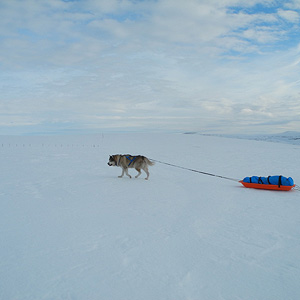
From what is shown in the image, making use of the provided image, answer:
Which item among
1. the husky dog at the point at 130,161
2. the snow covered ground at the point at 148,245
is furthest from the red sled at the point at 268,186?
the husky dog at the point at 130,161

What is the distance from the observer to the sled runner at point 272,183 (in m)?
7.27

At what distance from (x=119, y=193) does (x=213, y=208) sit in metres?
2.69

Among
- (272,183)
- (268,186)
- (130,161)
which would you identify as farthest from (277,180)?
(130,161)

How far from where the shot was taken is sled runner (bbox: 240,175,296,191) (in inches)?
286

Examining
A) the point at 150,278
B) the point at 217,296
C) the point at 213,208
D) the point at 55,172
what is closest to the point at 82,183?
the point at 55,172

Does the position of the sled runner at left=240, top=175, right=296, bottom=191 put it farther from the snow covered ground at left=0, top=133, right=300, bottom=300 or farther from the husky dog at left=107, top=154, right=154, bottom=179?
the husky dog at left=107, top=154, right=154, bottom=179

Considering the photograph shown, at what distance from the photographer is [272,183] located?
24.3 ft

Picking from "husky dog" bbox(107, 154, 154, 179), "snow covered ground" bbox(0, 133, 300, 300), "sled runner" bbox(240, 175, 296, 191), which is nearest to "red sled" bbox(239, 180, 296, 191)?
"sled runner" bbox(240, 175, 296, 191)

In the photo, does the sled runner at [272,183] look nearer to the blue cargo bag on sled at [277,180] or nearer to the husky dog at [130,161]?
the blue cargo bag on sled at [277,180]

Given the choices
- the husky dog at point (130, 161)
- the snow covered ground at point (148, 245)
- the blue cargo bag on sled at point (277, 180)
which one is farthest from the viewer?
the husky dog at point (130, 161)

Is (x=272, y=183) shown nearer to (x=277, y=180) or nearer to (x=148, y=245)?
(x=277, y=180)

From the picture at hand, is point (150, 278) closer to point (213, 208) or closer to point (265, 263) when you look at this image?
point (265, 263)

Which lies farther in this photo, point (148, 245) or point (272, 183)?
point (272, 183)

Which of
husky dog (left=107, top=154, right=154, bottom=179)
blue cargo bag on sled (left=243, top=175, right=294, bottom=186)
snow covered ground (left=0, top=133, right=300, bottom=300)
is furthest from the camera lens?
husky dog (left=107, top=154, right=154, bottom=179)
